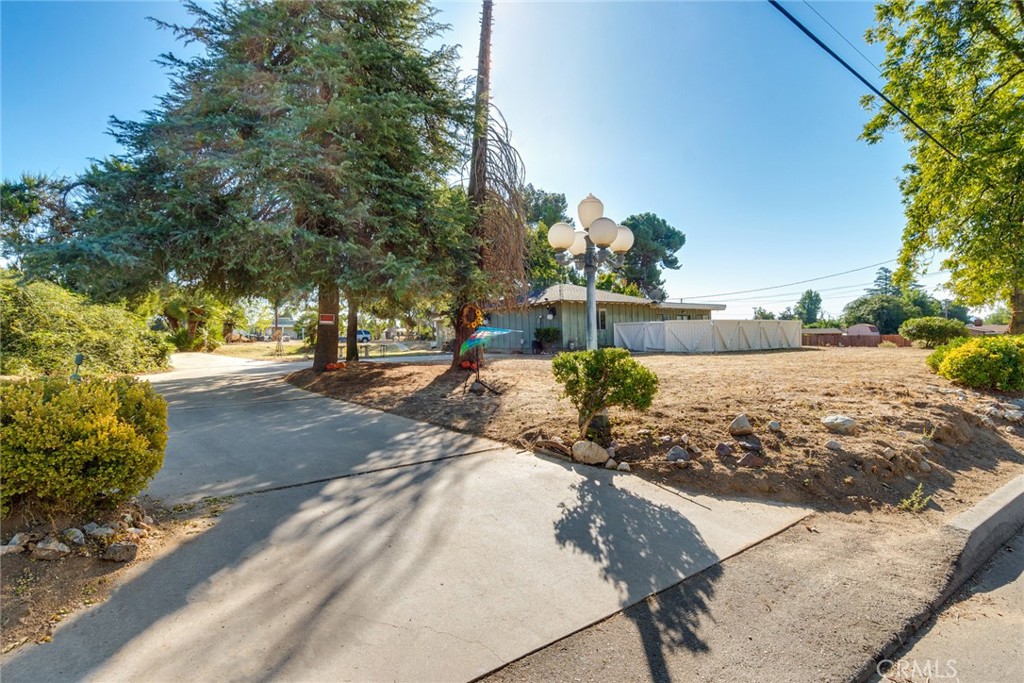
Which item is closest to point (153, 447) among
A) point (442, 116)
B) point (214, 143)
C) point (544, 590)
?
point (544, 590)

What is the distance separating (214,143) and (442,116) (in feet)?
14.3

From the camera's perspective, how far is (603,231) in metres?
4.94

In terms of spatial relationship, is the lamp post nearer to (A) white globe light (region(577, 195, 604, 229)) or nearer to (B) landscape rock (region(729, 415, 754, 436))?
(A) white globe light (region(577, 195, 604, 229))

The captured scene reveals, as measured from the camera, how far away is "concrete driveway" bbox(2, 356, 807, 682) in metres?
1.73

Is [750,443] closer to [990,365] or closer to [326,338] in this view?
[990,365]

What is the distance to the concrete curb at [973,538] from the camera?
196 centimetres

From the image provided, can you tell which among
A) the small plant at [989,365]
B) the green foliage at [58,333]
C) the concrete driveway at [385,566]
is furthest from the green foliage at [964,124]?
A: the green foliage at [58,333]

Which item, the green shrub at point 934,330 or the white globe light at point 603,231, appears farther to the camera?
the green shrub at point 934,330

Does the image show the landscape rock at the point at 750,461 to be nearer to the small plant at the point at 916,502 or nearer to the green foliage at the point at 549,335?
the small plant at the point at 916,502

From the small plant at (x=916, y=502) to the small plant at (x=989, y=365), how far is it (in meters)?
4.92

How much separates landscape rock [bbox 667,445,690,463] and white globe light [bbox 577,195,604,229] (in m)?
2.88

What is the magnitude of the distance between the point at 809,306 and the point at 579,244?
78.6 metres

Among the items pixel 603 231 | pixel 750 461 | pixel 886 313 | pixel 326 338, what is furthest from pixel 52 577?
pixel 886 313

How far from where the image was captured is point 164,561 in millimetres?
2408
